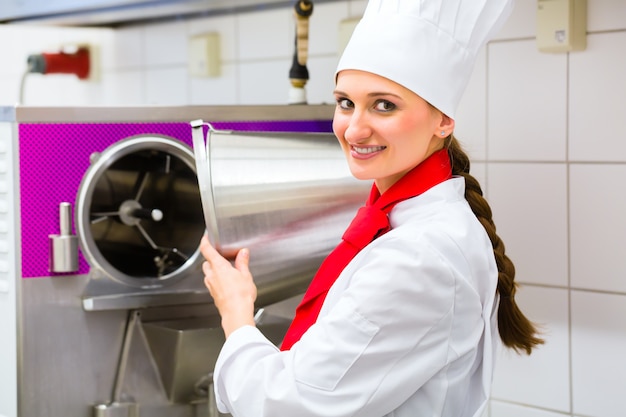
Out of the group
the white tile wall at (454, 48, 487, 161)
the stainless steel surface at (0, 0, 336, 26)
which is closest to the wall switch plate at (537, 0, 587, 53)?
the white tile wall at (454, 48, 487, 161)

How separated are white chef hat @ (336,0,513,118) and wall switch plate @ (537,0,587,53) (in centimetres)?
54

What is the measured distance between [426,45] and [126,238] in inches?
38.8

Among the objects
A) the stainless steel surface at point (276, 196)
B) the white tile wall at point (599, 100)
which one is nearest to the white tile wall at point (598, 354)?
the white tile wall at point (599, 100)

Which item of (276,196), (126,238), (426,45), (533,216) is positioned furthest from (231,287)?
(533,216)

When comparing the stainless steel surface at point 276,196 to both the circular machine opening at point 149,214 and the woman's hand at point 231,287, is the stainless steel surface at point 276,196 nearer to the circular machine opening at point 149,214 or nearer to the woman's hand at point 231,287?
the woman's hand at point 231,287

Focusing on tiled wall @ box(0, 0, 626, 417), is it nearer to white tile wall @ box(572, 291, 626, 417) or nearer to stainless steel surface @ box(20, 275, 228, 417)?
white tile wall @ box(572, 291, 626, 417)

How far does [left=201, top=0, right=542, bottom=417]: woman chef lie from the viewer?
1141mm

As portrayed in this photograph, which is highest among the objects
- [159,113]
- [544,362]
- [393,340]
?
[159,113]

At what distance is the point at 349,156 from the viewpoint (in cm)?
127

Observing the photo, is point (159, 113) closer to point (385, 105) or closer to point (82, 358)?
point (82, 358)

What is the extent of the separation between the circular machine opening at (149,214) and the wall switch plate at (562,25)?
2.58ft

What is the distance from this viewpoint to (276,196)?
1.54 metres

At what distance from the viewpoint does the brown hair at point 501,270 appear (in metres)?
1.34

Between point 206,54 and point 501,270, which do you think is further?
point 206,54
